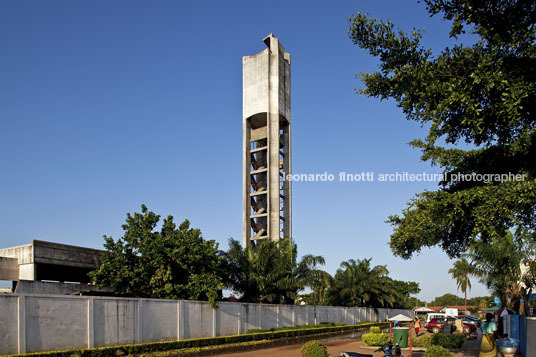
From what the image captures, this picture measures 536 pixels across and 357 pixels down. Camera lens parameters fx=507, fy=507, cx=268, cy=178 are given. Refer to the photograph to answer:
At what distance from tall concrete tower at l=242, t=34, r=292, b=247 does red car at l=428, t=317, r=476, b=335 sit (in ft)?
57.0

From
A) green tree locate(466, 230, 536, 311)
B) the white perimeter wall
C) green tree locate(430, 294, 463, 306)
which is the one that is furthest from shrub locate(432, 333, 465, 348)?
green tree locate(430, 294, 463, 306)

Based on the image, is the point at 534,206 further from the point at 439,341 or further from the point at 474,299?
the point at 474,299

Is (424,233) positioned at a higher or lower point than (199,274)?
higher

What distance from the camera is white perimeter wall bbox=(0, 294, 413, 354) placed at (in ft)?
59.7

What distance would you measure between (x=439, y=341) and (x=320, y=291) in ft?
120

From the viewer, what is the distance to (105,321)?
72.5ft

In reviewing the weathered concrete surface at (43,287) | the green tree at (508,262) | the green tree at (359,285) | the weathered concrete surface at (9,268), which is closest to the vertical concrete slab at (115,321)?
the weathered concrete surface at (43,287)

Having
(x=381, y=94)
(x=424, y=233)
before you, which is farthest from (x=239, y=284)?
(x=381, y=94)

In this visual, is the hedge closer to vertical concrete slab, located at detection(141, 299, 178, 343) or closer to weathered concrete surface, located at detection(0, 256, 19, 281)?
vertical concrete slab, located at detection(141, 299, 178, 343)

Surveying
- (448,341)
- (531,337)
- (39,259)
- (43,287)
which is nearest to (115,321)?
(43,287)

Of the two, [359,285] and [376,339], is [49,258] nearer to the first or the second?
[376,339]

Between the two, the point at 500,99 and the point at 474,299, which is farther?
the point at 474,299

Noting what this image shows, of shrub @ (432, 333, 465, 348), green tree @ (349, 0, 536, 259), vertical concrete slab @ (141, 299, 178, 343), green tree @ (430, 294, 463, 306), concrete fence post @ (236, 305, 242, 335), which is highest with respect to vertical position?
green tree @ (349, 0, 536, 259)

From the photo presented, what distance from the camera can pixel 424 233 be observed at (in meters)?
15.2
